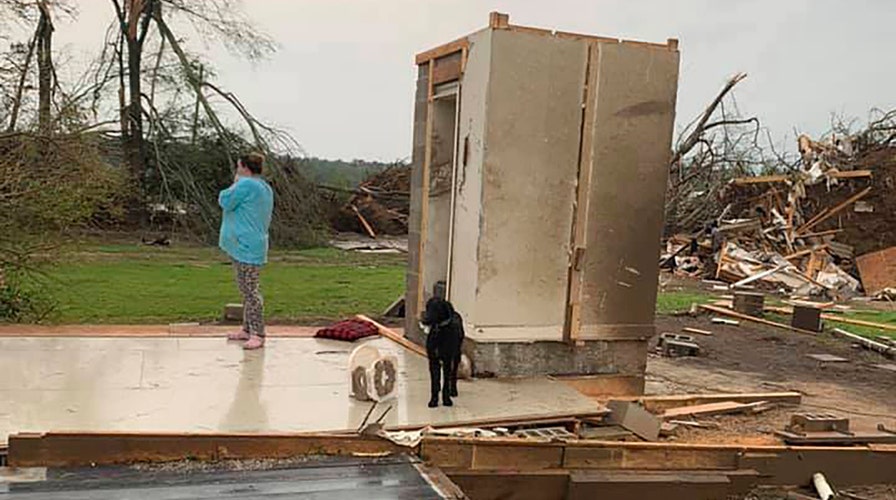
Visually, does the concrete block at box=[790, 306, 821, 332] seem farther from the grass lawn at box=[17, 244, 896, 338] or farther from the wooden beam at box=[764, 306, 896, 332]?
the wooden beam at box=[764, 306, 896, 332]

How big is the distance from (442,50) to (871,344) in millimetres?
7137

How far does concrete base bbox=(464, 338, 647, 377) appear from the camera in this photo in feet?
18.9

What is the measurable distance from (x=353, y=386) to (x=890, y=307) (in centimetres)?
1380

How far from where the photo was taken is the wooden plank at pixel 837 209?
19016mm

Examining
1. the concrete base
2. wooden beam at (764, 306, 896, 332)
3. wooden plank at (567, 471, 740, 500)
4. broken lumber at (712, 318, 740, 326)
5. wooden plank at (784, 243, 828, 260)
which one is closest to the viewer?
wooden plank at (567, 471, 740, 500)

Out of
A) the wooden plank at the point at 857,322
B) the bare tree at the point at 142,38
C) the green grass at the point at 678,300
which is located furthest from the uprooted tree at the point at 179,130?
the wooden plank at the point at 857,322

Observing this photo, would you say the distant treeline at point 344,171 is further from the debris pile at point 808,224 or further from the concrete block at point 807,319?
the concrete block at point 807,319

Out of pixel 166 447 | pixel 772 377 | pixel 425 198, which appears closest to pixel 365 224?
pixel 772 377

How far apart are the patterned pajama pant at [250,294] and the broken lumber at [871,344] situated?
762cm

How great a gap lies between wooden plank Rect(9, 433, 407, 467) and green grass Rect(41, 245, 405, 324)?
5.89 m

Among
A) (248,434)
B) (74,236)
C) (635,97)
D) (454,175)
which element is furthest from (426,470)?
(74,236)

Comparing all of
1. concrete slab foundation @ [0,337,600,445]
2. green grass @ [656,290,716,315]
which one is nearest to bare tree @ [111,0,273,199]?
green grass @ [656,290,716,315]

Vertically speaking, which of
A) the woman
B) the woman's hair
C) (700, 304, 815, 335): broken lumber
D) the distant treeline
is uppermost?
the distant treeline

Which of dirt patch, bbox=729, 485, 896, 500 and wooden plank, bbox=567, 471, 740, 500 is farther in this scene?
dirt patch, bbox=729, 485, 896, 500
